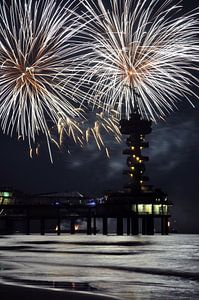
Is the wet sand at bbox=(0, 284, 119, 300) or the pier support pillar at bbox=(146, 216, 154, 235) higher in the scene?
the pier support pillar at bbox=(146, 216, 154, 235)

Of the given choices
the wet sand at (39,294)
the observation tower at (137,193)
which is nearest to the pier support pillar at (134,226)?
the observation tower at (137,193)

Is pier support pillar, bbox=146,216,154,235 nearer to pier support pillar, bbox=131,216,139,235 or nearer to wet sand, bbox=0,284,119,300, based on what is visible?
pier support pillar, bbox=131,216,139,235

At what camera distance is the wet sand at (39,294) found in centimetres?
1874

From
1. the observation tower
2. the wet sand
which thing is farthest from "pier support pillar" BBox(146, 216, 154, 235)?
the wet sand

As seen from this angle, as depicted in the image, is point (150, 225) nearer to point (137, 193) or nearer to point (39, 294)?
point (137, 193)

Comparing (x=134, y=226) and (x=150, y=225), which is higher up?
(x=150, y=225)

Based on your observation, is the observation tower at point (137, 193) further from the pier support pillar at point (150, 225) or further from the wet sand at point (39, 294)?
the wet sand at point (39, 294)

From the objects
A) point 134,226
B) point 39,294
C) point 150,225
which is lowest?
point 39,294

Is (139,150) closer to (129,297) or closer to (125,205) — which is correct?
(125,205)

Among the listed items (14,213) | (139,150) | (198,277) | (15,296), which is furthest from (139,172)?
(15,296)

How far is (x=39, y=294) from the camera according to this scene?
768 inches

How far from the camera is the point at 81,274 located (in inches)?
1150

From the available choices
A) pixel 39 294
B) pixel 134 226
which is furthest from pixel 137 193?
pixel 39 294

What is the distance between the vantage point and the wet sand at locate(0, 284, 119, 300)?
1874 centimetres
